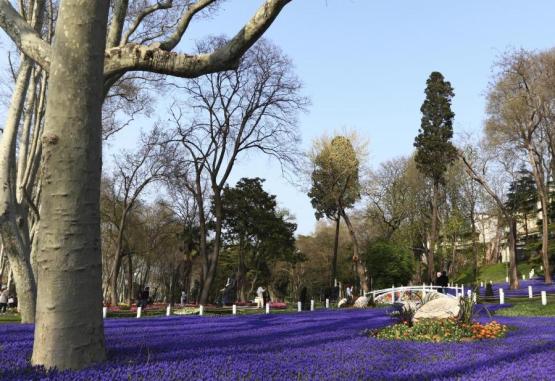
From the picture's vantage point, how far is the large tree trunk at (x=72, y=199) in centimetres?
495

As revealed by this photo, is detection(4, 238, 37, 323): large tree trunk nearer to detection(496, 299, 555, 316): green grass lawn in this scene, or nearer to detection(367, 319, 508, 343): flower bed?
detection(367, 319, 508, 343): flower bed

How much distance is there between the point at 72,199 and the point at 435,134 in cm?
3928

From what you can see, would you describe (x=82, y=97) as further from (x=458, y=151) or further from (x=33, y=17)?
(x=458, y=151)

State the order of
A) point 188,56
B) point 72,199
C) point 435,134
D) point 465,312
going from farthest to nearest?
1. point 435,134
2. point 465,312
3. point 188,56
4. point 72,199

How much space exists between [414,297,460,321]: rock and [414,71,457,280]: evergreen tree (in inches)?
1197

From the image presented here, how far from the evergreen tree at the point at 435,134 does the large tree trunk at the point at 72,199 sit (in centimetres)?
3760

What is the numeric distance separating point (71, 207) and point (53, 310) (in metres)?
1.01

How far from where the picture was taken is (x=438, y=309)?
421 inches

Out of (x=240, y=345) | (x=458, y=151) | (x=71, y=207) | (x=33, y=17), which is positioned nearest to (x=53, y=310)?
(x=71, y=207)

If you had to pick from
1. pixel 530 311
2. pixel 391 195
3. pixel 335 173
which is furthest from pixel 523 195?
pixel 530 311

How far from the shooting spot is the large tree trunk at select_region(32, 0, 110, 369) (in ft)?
16.3

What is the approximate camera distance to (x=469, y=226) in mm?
55531

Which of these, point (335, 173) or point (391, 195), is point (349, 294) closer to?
point (335, 173)

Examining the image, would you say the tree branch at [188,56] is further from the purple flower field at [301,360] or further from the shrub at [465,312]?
the shrub at [465,312]
